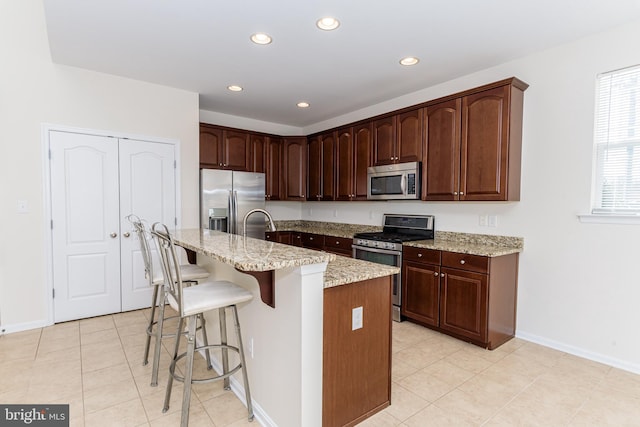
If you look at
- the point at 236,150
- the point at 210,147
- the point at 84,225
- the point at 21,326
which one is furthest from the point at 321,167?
the point at 21,326

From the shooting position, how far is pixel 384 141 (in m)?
4.04

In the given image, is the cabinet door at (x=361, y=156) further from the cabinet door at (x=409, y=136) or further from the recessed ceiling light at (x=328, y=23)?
the recessed ceiling light at (x=328, y=23)

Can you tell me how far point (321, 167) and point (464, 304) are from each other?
2.92m

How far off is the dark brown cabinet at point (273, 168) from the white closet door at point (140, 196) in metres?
1.54

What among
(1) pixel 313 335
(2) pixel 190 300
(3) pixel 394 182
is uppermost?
(3) pixel 394 182

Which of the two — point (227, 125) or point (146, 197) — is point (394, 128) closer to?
point (227, 125)

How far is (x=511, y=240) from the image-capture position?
3201 mm

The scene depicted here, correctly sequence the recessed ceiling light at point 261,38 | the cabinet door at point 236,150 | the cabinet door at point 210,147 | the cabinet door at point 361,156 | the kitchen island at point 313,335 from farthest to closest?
the cabinet door at point 236,150 < the cabinet door at point 210,147 < the cabinet door at point 361,156 < the recessed ceiling light at point 261,38 < the kitchen island at point 313,335

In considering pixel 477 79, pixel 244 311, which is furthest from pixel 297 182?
pixel 244 311

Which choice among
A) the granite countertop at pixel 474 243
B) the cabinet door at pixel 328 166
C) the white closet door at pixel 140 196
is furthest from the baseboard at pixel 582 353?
the white closet door at pixel 140 196

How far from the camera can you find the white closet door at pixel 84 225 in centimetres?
344

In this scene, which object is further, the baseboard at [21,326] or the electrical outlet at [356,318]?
the baseboard at [21,326]

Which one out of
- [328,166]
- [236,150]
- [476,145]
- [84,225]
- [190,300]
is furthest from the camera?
[328,166]

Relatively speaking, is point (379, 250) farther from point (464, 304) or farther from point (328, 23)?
point (328, 23)
